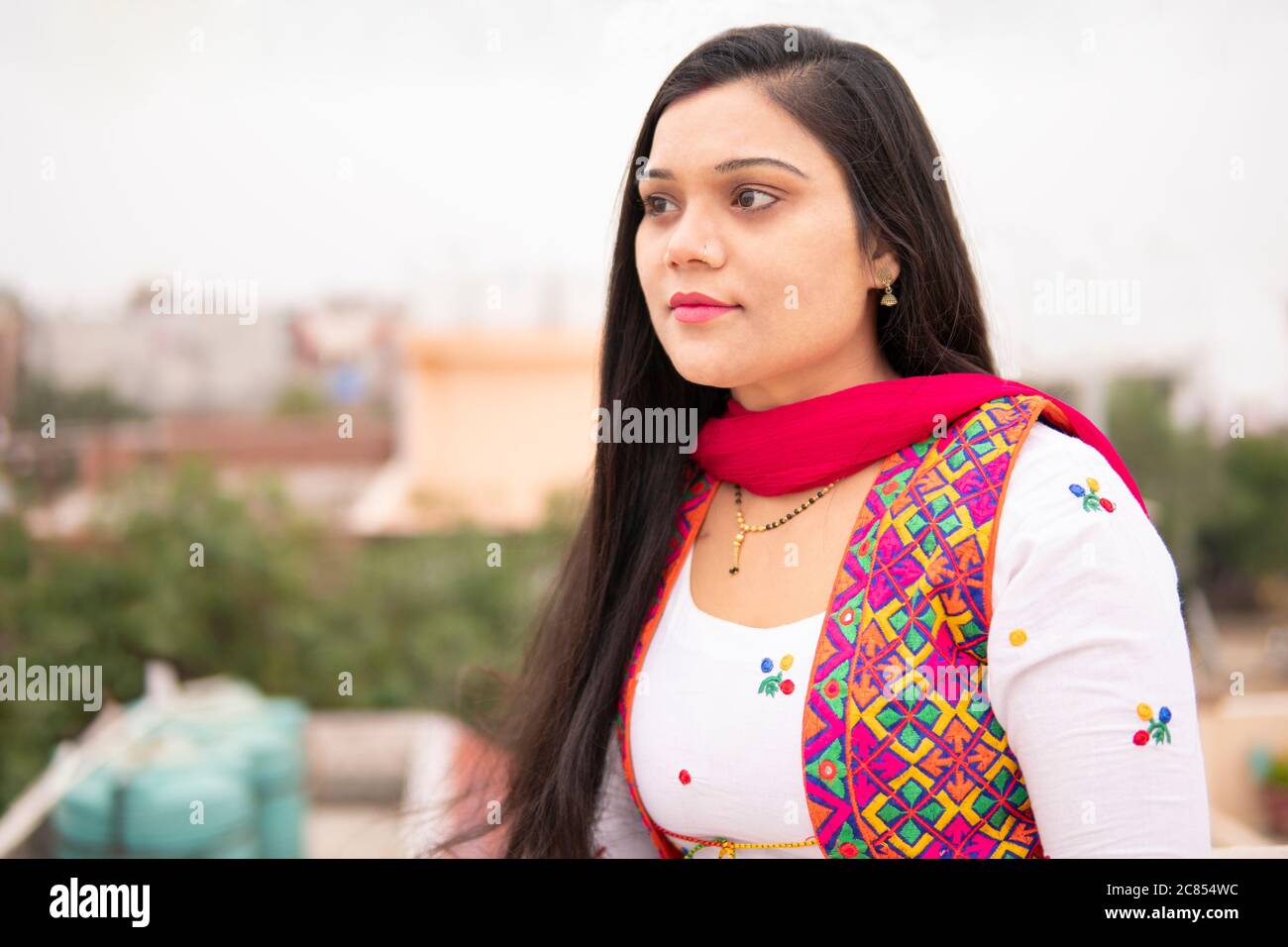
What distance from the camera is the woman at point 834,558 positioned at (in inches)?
46.6

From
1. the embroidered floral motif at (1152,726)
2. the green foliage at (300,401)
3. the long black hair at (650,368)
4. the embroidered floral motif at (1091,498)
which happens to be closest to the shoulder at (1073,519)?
the embroidered floral motif at (1091,498)

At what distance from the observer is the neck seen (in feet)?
4.91

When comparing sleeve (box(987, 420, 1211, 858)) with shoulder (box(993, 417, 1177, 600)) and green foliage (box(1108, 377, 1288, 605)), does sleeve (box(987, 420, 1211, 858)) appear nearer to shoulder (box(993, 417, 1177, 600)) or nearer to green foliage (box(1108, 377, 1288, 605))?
shoulder (box(993, 417, 1177, 600))

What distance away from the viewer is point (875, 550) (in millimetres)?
1351

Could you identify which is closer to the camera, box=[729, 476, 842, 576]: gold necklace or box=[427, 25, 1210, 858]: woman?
box=[427, 25, 1210, 858]: woman

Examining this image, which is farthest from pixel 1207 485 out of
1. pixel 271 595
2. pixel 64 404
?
pixel 64 404

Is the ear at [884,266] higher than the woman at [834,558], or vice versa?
the ear at [884,266]

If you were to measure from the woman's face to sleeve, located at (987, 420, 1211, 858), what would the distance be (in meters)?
0.38

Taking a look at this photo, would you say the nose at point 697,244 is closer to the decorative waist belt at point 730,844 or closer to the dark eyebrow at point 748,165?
the dark eyebrow at point 748,165

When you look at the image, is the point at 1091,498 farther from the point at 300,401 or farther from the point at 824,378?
the point at 300,401

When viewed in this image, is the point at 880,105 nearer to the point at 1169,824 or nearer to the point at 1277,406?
the point at 1169,824

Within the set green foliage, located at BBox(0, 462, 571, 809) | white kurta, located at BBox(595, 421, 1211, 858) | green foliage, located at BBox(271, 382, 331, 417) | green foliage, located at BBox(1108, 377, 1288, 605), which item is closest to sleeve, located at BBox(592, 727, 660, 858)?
white kurta, located at BBox(595, 421, 1211, 858)
